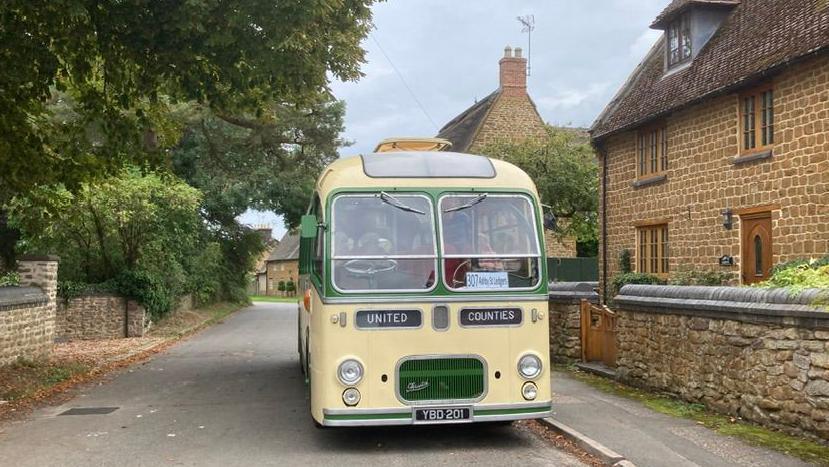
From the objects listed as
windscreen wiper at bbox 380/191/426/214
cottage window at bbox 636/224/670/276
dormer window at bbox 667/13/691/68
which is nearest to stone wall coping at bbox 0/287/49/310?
windscreen wiper at bbox 380/191/426/214

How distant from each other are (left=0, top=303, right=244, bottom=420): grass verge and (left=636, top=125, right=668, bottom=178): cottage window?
43.5 feet

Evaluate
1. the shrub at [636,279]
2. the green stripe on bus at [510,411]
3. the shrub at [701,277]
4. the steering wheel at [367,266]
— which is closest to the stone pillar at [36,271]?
the steering wheel at [367,266]

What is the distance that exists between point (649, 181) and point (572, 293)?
24.0 ft

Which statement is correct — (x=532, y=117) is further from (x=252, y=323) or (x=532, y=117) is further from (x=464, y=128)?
(x=252, y=323)

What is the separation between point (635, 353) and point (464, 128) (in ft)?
96.9

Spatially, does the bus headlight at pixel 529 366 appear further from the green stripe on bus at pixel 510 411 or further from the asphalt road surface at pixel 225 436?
the asphalt road surface at pixel 225 436

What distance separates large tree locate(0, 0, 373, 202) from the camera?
10430 millimetres

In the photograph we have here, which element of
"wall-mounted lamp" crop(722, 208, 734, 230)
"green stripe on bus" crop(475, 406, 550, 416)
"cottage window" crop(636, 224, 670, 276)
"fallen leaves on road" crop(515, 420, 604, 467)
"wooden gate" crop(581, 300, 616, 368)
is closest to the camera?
"fallen leaves on road" crop(515, 420, 604, 467)

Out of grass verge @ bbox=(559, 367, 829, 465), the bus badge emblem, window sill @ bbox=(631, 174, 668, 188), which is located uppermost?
window sill @ bbox=(631, 174, 668, 188)

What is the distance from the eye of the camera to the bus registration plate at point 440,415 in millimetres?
7617

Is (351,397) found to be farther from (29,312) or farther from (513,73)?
(513,73)

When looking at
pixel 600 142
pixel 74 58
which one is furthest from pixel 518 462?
pixel 600 142

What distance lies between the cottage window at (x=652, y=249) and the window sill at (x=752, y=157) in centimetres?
352

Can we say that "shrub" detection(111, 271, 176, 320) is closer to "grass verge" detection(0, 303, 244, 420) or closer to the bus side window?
"grass verge" detection(0, 303, 244, 420)
